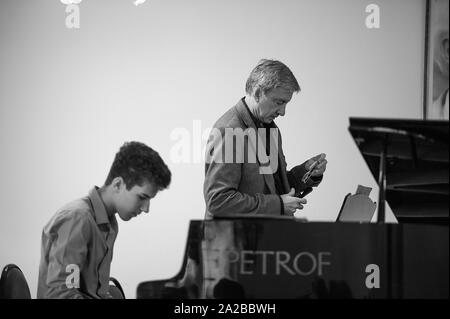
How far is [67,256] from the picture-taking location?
8.51ft

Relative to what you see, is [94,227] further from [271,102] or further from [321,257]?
[271,102]

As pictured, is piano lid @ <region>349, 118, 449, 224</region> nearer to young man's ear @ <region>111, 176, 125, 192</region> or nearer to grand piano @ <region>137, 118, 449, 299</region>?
grand piano @ <region>137, 118, 449, 299</region>

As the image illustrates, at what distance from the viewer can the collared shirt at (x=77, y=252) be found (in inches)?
101

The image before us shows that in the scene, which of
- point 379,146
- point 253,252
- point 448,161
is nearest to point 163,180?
point 253,252

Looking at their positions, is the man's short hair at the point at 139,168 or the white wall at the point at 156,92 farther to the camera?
the white wall at the point at 156,92

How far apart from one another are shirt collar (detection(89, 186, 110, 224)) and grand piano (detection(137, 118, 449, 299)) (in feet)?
1.31

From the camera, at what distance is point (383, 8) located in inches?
188

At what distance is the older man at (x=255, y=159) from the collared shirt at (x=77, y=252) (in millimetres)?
587

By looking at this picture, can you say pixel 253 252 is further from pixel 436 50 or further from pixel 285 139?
pixel 436 50

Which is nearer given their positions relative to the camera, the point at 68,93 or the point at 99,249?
the point at 99,249

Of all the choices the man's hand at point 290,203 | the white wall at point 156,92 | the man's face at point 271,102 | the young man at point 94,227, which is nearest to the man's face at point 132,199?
the young man at point 94,227

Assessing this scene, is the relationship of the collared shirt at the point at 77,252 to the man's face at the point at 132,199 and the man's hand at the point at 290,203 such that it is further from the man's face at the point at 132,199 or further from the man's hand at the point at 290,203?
the man's hand at the point at 290,203

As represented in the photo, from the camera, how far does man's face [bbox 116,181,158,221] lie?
2830 millimetres
